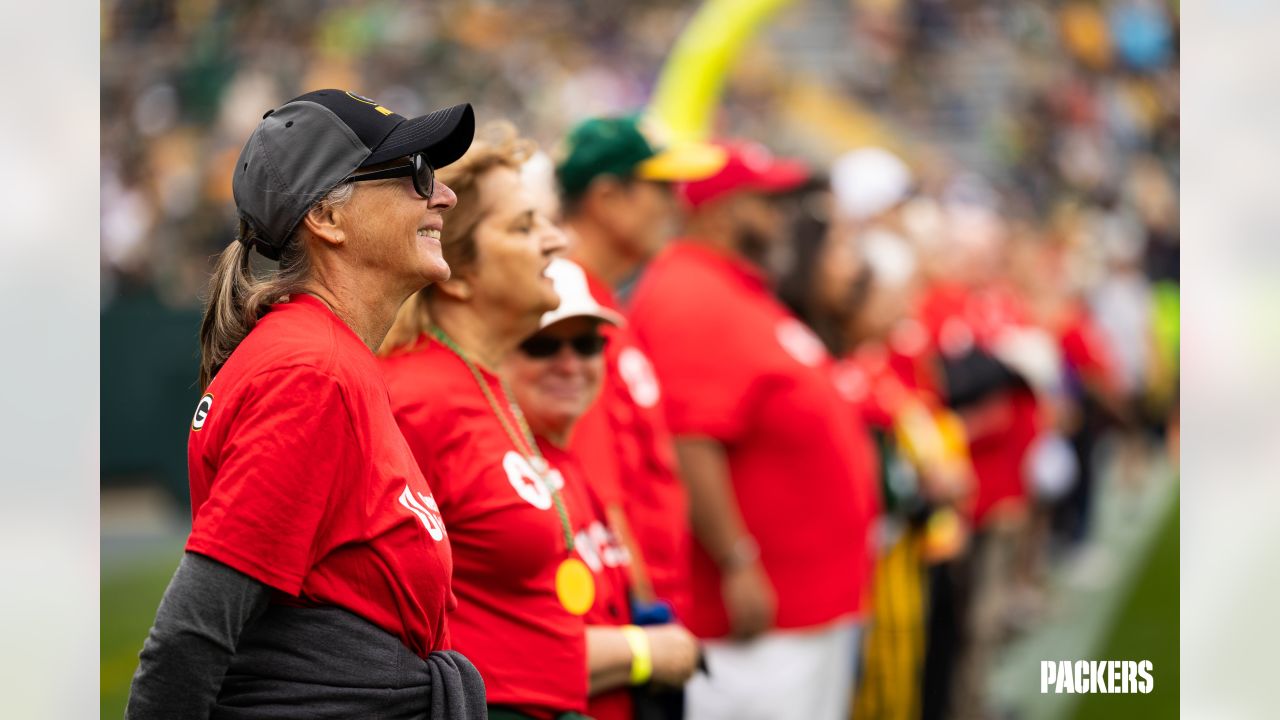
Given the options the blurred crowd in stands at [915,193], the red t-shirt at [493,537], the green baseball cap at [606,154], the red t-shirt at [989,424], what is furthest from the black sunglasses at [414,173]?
the red t-shirt at [989,424]

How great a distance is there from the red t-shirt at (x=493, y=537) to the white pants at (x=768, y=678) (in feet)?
6.76

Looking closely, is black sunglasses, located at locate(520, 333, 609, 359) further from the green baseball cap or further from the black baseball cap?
the green baseball cap

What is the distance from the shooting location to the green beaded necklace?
2678 millimetres

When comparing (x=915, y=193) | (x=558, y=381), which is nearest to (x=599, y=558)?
(x=558, y=381)

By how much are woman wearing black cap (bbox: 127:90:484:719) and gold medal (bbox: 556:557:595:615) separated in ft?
1.67

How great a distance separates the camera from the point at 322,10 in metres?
Result: 12.9

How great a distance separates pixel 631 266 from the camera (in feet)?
14.2

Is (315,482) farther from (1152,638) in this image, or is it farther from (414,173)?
(1152,638)

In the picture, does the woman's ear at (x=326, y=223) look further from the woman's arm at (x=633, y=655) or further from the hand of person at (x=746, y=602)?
the hand of person at (x=746, y=602)

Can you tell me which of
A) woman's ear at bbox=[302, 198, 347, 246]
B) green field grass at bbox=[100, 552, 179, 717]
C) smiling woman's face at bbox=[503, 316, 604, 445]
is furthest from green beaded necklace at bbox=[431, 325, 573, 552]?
green field grass at bbox=[100, 552, 179, 717]
